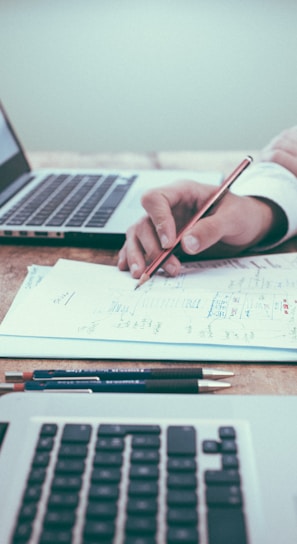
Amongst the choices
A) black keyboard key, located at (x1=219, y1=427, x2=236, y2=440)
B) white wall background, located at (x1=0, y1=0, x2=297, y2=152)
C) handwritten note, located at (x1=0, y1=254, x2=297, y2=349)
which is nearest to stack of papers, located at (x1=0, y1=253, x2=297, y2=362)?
handwritten note, located at (x1=0, y1=254, x2=297, y2=349)

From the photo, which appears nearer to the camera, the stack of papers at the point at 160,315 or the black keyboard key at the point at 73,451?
the black keyboard key at the point at 73,451

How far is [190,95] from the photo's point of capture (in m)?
1.68

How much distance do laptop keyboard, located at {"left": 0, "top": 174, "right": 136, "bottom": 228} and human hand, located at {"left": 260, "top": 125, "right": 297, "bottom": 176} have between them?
0.23 metres

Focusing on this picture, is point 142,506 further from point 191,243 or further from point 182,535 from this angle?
point 191,243

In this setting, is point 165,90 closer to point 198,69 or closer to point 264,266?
point 198,69

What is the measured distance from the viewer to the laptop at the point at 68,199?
712 mm

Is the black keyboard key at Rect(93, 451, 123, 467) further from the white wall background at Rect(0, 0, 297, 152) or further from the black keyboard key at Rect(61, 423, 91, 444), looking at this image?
the white wall background at Rect(0, 0, 297, 152)

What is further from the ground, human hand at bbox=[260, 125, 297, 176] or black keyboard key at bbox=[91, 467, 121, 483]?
black keyboard key at bbox=[91, 467, 121, 483]

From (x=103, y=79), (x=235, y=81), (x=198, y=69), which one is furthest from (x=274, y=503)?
(x=103, y=79)

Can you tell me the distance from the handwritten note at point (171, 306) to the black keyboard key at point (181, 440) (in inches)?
5.3

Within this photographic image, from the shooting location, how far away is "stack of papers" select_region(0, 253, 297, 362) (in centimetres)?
47

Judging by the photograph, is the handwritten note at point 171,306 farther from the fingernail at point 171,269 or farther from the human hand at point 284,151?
the human hand at point 284,151

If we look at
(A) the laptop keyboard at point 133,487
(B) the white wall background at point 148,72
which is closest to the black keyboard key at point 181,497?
(A) the laptop keyboard at point 133,487

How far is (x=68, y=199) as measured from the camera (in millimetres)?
812
